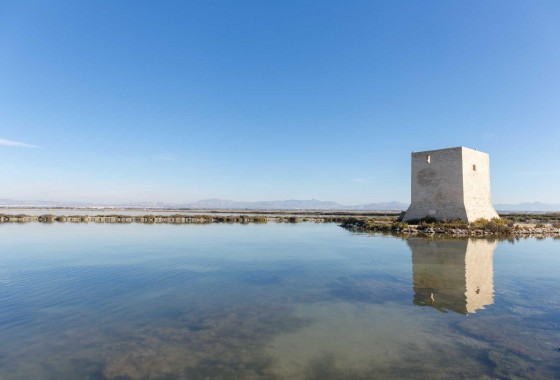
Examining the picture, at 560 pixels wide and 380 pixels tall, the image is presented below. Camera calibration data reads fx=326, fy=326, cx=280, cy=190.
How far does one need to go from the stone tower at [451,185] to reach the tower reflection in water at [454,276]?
7.26 metres

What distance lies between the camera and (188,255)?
592 inches

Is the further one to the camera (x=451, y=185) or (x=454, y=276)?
(x=451, y=185)

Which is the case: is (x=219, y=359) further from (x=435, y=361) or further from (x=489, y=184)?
(x=489, y=184)

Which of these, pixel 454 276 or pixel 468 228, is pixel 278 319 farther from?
pixel 468 228

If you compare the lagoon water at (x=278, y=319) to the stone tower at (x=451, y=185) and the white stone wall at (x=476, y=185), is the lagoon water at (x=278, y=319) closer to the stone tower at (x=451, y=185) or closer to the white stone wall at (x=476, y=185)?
the stone tower at (x=451, y=185)

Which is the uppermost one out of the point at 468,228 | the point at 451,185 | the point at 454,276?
the point at 451,185

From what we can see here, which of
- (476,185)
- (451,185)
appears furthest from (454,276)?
(476,185)

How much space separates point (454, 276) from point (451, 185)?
16.3 m

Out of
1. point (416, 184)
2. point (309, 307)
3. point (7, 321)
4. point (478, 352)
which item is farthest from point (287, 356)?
point (416, 184)

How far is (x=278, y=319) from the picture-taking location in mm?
6719

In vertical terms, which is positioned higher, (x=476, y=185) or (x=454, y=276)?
(x=476, y=185)

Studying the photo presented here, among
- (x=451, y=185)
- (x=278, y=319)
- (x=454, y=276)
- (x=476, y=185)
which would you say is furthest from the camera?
(x=476, y=185)

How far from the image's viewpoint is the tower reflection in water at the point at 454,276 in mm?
7934

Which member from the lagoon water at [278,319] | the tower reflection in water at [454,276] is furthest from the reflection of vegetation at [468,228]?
the lagoon water at [278,319]
